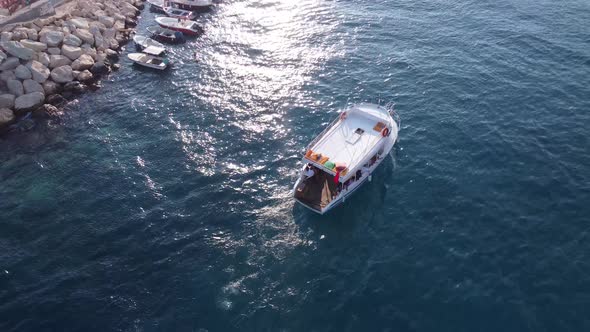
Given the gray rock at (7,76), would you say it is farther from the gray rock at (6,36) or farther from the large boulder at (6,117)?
the gray rock at (6,36)

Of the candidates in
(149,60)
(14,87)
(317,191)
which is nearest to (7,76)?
(14,87)

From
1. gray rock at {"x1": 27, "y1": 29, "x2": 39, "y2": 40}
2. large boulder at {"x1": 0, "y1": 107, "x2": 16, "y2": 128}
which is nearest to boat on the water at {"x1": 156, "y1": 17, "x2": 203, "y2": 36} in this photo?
gray rock at {"x1": 27, "y1": 29, "x2": 39, "y2": 40}

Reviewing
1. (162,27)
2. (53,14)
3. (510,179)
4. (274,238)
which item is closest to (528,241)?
(510,179)

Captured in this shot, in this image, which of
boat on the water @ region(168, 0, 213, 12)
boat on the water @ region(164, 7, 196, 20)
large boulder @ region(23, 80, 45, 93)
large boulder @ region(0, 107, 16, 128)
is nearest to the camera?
large boulder @ region(0, 107, 16, 128)

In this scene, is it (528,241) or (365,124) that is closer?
(528,241)

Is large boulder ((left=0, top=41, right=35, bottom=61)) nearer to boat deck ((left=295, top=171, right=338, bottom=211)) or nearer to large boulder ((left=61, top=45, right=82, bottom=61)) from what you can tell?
large boulder ((left=61, top=45, right=82, bottom=61))

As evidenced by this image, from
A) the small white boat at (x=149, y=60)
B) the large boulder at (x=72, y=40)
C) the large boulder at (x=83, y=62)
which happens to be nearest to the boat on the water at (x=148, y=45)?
the small white boat at (x=149, y=60)

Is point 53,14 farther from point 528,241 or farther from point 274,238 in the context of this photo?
point 528,241
